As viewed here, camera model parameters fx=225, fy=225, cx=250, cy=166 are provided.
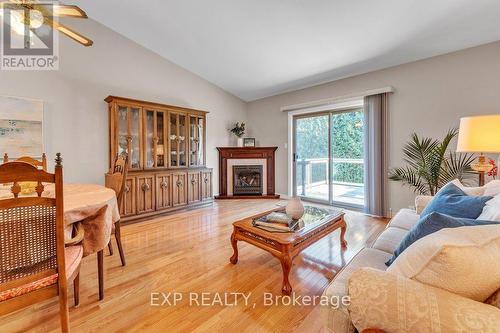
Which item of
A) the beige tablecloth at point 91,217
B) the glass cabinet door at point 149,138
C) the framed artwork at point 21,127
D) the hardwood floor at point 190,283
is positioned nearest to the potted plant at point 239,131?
the glass cabinet door at point 149,138

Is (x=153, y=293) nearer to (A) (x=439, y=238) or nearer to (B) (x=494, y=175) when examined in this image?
(A) (x=439, y=238)

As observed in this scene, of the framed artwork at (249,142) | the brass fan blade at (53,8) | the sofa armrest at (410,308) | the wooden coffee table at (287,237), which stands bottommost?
the wooden coffee table at (287,237)

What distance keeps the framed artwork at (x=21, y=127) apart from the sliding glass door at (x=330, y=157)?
436 cm

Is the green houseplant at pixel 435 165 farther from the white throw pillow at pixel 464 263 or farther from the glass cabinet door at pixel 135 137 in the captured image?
the glass cabinet door at pixel 135 137

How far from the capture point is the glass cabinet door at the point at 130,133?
3.50m

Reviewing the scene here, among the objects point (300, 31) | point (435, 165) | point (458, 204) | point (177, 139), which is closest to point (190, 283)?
point (458, 204)

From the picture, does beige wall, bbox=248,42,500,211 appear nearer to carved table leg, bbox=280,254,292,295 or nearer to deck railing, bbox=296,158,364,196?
deck railing, bbox=296,158,364,196

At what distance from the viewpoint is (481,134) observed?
1.93m

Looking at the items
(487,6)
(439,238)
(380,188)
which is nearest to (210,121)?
(380,188)

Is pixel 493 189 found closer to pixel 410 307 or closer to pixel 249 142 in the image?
pixel 410 307

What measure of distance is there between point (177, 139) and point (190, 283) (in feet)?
9.15

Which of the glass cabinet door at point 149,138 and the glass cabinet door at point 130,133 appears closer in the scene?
the glass cabinet door at point 130,133

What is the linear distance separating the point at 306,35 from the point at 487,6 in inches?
70.9

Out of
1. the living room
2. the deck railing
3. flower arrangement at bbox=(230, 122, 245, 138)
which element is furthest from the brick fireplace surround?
the deck railing
